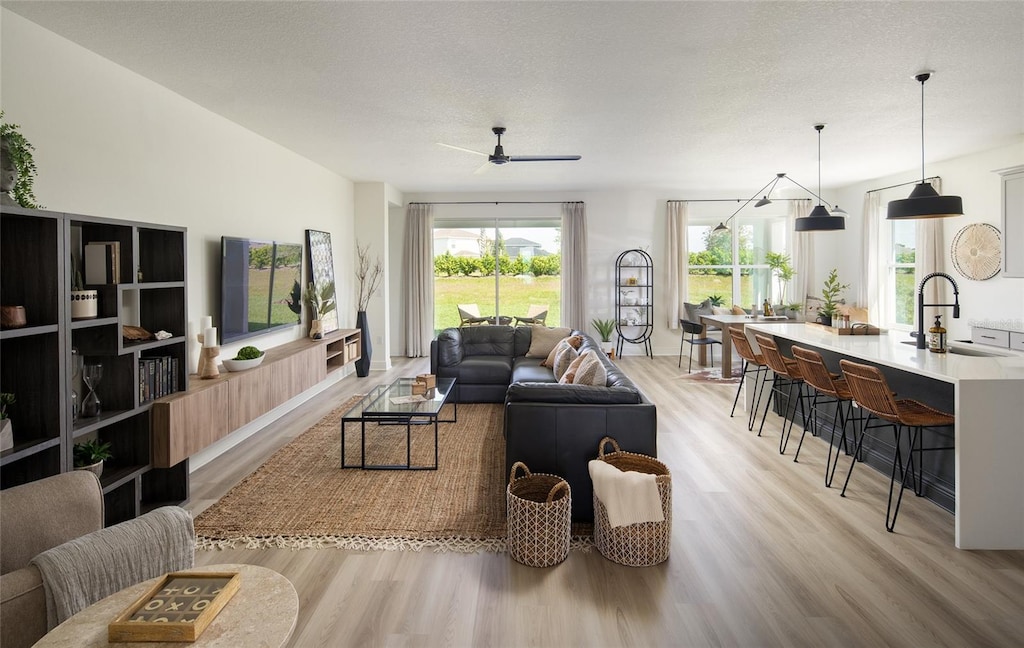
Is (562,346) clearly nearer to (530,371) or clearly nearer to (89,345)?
(530,371)

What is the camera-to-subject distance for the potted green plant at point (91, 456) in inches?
114

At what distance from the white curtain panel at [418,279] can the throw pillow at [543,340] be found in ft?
10.2

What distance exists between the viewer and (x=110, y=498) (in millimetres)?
3158

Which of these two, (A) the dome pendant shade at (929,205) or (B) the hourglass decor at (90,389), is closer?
(B) the hourglass decor at (90,389)

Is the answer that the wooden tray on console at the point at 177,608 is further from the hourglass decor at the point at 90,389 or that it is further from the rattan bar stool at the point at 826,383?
the rattan bar stool at the point at 826,383

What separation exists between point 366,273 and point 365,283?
0.17 metres

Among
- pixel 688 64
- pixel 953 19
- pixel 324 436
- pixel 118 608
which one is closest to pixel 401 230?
pixel 324 436

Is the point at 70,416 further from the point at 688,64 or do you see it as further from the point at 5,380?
the point at 688,64

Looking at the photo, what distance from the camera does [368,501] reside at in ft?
11.6

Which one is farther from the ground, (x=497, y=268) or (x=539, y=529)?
(x=497, y=268)

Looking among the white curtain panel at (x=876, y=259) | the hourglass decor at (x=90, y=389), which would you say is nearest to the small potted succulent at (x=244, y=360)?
the hourglass decor at (x=90, y=389)

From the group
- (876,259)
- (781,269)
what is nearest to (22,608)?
(876,259)

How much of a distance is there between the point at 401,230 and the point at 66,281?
693cm

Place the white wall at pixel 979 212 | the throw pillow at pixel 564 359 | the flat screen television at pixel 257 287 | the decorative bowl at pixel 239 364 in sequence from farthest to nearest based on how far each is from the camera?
1. the white wall at pixel 979 212
2. the throw pillow at pixel 564 359
3. the flat screen television at pixel 257 287
4. the decorative bowl at pixel 239 364
